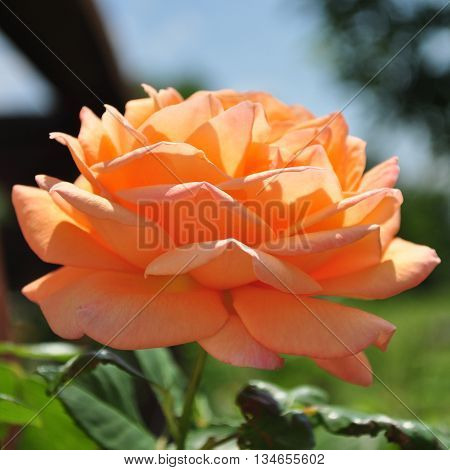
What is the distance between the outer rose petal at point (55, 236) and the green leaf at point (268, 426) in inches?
3.8

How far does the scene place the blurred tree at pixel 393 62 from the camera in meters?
4.95

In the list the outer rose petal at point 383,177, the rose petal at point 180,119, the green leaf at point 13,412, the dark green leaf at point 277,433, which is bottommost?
the dark green leaf at point 277,433

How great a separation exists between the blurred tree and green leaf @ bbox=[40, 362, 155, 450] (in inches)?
187

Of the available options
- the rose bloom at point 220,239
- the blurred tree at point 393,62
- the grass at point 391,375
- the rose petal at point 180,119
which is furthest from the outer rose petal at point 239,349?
the blurred tree at point 393,62

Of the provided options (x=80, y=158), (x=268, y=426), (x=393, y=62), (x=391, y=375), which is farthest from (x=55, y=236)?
(x=393, y=62)

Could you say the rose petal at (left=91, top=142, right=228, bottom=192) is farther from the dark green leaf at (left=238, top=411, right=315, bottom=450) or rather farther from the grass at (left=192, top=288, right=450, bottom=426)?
the grass at (left=192, top=288, right=450, bottom=426)

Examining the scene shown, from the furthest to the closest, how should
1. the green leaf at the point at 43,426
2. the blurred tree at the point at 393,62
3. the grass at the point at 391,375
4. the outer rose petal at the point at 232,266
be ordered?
the blurred tree at the point at 393,62 → the grass at the point at 391,375 → the green leaf at the point at 43,426 → the outer rose petal at the point at 232,266

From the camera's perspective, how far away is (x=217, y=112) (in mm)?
325

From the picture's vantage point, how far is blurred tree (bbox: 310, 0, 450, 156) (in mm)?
4945

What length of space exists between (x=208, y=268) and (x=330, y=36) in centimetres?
563

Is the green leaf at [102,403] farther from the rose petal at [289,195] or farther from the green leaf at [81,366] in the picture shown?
the rose petal at [289,195]

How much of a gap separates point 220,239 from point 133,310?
2.0 inches

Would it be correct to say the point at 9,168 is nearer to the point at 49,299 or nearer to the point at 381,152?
the point at 49,299
